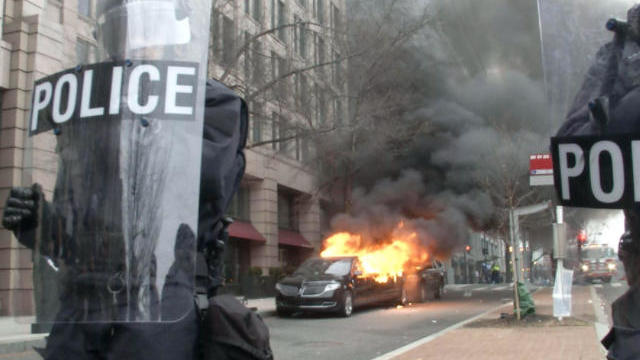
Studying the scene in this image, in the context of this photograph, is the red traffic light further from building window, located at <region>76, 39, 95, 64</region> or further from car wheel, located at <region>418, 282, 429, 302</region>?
car wheel, located at <region>418, 282, 429, 302</region>

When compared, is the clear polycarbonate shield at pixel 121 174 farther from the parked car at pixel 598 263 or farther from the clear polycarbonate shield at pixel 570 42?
the parked car at pixel 598 263

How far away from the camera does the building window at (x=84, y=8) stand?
1982mm

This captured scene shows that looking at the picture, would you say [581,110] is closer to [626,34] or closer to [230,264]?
[626,34]

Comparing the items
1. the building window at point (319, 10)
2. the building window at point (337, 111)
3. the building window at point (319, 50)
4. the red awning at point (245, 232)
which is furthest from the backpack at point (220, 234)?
the red awning at point (245, 232)

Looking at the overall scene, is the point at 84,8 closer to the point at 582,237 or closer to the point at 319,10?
the point at 582,237

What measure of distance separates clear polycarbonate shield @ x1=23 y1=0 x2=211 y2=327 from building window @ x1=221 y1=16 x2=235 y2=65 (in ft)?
42.1

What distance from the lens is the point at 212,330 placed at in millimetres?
1844

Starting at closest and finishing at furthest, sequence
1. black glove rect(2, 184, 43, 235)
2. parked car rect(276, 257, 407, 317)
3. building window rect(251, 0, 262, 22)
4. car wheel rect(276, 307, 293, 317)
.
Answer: black glove rect(2, 184, 43, 235), parked car rect(276, 257, 407, 317), car wheel rect(276, 307, 293, 317), building window rect(251, 0, 262, 22)

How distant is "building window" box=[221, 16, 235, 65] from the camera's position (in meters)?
14.6

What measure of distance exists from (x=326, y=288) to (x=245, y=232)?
10.8 metres

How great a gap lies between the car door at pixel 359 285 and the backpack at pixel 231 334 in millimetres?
13839

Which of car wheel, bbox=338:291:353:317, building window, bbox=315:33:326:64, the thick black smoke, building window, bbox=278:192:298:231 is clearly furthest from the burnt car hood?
building window, bbox=278:192:298:231

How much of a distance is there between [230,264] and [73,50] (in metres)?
23.7

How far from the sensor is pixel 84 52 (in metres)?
1.90
